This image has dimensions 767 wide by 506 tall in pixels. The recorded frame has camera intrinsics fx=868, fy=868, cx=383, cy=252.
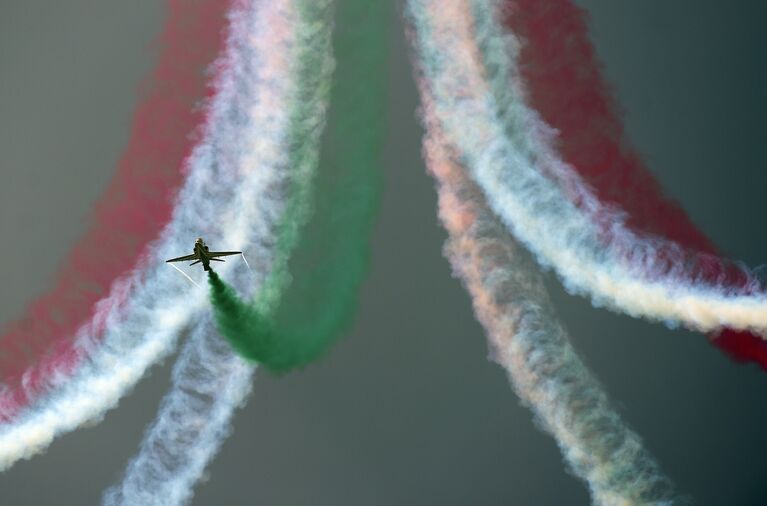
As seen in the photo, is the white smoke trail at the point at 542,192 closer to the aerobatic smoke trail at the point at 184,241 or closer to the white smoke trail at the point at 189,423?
the aerobatic smoke trail at the point at 184,241

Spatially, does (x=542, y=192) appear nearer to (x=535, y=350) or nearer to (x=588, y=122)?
(x=588, y=122)

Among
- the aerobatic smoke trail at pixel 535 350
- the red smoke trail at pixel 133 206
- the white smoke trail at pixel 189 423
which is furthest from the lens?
the white smoke trail at pixel 189 423

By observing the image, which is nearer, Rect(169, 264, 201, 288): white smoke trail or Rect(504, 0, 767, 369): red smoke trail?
Rect(504, 0, 767, 369): red smoke trail

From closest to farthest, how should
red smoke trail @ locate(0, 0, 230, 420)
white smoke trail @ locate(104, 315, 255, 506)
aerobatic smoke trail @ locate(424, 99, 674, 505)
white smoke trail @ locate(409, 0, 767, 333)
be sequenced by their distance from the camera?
white smoke trail @ locate(409, 0, 767, 333)
red smoke trail @ locate(0, 0, 230, 420)
aerobatic smoke trail @ locate(424, 99, 674, 505)
white smoke trail @ locate(104, 315, 255, 506)

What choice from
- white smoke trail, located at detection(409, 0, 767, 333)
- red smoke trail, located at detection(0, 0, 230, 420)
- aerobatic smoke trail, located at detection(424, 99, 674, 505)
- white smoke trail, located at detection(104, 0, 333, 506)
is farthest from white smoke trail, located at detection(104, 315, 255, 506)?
white smoke trail, located at detection(409, 0, 767, 333)

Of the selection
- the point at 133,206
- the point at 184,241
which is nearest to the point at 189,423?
the point at 184,241

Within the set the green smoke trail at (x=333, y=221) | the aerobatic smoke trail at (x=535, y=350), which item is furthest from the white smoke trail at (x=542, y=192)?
the green smoke trail at (x=333, y=221)

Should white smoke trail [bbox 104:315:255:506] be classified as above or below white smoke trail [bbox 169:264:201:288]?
below

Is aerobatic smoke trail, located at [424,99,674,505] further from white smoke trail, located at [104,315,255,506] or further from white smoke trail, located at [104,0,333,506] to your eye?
white smoke trail, located at [104,315,255,506]
